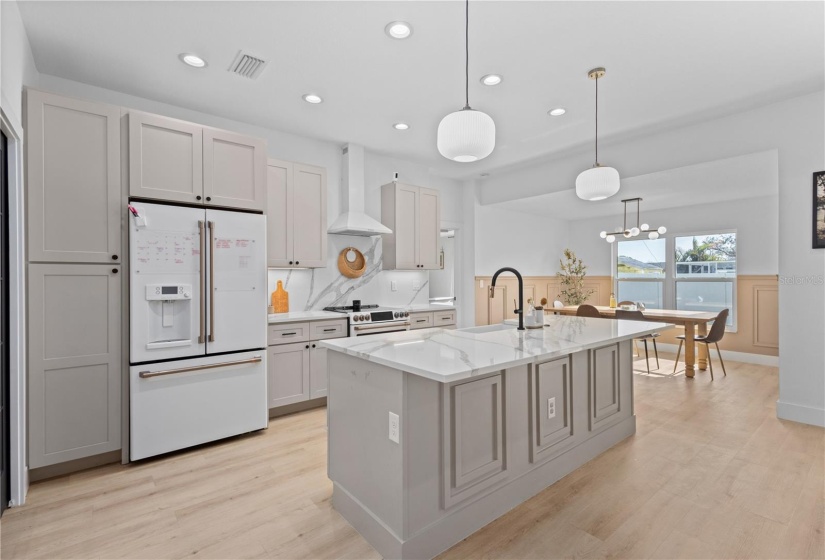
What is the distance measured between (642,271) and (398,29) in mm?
6560

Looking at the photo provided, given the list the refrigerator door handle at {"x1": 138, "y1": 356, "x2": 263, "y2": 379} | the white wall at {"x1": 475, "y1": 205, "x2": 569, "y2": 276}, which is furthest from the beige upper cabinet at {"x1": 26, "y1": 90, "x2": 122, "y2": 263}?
the white wall at {"x1": 475, "y1": 205, "x2": 569, "y2": 276}

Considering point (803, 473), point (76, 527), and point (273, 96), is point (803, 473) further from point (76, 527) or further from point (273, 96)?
point (273, 96)

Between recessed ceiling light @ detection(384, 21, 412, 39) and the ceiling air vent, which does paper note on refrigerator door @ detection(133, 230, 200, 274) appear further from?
recessed ceiling light @ detection(384, 21, 412, 39)

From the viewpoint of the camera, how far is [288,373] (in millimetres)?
3678

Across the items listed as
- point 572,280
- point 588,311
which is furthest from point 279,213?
point 572,280

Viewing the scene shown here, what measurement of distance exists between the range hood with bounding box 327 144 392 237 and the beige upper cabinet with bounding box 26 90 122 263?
6.90 ft

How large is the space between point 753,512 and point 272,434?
10.2ft

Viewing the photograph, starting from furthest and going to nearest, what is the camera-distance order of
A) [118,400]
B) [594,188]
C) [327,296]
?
1. [327,296]
2. [594,188]
3. [118,400]

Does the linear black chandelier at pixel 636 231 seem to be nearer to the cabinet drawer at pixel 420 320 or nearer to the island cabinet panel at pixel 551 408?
the cabinet drawer at pixel 420 320

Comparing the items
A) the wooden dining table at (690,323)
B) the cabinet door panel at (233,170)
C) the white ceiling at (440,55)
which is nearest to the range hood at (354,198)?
the white ceiling at (440,55)

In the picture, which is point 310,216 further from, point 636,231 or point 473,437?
point 636,231

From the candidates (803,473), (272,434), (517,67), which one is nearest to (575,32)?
(517,67)

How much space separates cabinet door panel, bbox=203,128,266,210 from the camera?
3068mm

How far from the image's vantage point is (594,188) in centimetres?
297
